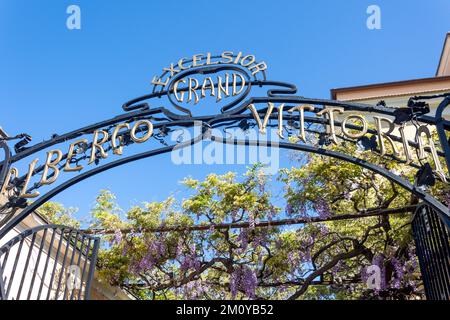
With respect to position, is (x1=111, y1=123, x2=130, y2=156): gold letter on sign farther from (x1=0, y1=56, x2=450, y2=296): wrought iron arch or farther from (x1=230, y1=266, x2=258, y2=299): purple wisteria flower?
(x1=230, y1=266, x2=258, y2=299): purple wisteria flower

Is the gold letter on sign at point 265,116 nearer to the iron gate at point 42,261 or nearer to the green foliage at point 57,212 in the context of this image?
the iron gate at point 42,261

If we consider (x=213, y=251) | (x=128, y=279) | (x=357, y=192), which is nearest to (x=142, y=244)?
(x=128, y=279)

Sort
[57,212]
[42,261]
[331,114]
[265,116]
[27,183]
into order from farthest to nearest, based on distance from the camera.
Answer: [57,212], [42,261], [27,183], [265,116], [331,114]

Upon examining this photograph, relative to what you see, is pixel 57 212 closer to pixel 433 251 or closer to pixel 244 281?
pixel 244 281

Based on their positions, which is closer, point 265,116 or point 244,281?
point 265,116

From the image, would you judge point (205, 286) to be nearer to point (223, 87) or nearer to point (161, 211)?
point (161, 211)

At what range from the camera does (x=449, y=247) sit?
365cm

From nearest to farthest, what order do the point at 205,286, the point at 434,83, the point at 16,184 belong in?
the point at 16,184 < the point at 205,286 < the point at 434,83

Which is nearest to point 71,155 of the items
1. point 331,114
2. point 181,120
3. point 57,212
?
point 181,120

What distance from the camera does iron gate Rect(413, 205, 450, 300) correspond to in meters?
3.72

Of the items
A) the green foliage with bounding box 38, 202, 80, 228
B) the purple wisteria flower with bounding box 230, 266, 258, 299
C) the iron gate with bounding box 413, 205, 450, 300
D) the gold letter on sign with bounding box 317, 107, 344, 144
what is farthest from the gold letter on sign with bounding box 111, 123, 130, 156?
the green foliage with bounding box 38, 202, 80, 228

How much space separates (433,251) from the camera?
397 centimetres

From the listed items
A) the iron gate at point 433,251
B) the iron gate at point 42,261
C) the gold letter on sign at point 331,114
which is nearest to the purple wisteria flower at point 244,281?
the iron gate at point 42,261

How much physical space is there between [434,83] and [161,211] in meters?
7.57
